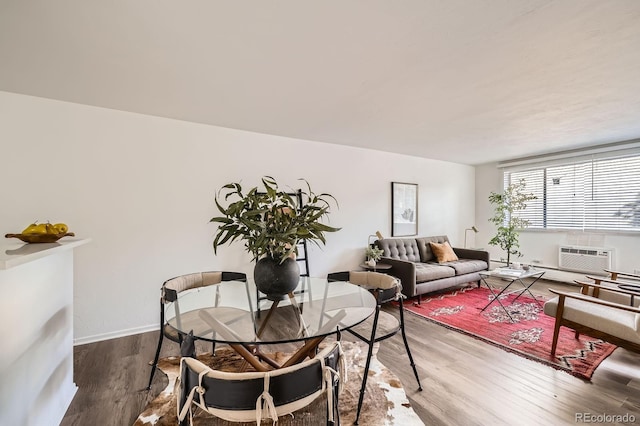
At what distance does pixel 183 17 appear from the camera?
62.3 inches

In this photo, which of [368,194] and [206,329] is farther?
[368,194]

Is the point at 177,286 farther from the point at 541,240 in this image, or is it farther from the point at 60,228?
the point at 541,240

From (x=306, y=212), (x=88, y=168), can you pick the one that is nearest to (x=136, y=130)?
(x=88, y=168)

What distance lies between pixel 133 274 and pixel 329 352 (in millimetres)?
2820

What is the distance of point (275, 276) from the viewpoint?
1.80 metres

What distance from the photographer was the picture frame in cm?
504

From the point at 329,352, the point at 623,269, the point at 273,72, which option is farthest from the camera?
the point at 623,269

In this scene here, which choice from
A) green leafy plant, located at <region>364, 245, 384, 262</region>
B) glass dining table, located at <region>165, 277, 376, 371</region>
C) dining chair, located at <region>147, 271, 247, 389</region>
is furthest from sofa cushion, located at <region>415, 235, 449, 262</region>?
dining chair, located at <region>147, 271, 247, 389</region>

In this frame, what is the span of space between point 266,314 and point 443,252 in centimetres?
395

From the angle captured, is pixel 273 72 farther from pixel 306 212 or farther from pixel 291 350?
pixel 291 350

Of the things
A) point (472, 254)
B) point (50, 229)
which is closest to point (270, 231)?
point (50, 229)

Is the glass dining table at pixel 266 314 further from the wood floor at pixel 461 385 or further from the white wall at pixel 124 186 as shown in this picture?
the white wall at pixel 124 186

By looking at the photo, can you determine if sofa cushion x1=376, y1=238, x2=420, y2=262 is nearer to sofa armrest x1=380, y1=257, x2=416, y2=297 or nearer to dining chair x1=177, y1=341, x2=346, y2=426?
sofa armrest x1=380, y1=257, x2=416, y2=297

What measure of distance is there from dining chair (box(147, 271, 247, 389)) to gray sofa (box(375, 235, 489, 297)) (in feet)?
7.83
